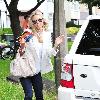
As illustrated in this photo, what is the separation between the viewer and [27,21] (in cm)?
802

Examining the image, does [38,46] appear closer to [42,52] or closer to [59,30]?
[42,52]

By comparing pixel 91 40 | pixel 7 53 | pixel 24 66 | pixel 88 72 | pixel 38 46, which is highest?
pixel 91 40

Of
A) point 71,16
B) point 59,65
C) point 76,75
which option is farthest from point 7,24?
point 76,75

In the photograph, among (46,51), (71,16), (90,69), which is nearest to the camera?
(90,69)

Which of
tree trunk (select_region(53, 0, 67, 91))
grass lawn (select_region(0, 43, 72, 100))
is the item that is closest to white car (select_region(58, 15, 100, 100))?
grass lawn (select_region(0, 43, 72, 100))

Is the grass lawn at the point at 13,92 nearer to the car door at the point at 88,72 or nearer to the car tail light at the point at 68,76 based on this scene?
the car tail light at the point at 68,76

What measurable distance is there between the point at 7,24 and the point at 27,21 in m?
60.2

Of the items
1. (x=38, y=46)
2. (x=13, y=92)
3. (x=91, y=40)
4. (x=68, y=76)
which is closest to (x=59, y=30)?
(x=13, y=92)

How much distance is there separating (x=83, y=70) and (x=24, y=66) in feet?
4.87

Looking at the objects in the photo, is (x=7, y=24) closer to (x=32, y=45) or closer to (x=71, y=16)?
(x=71, y=16)

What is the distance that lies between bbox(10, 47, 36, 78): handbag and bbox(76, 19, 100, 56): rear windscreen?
3.91 feet

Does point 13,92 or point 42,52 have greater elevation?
point 42,52

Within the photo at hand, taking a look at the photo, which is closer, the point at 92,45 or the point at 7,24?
the point at 92,45

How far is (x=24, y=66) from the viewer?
7891 millimetres
